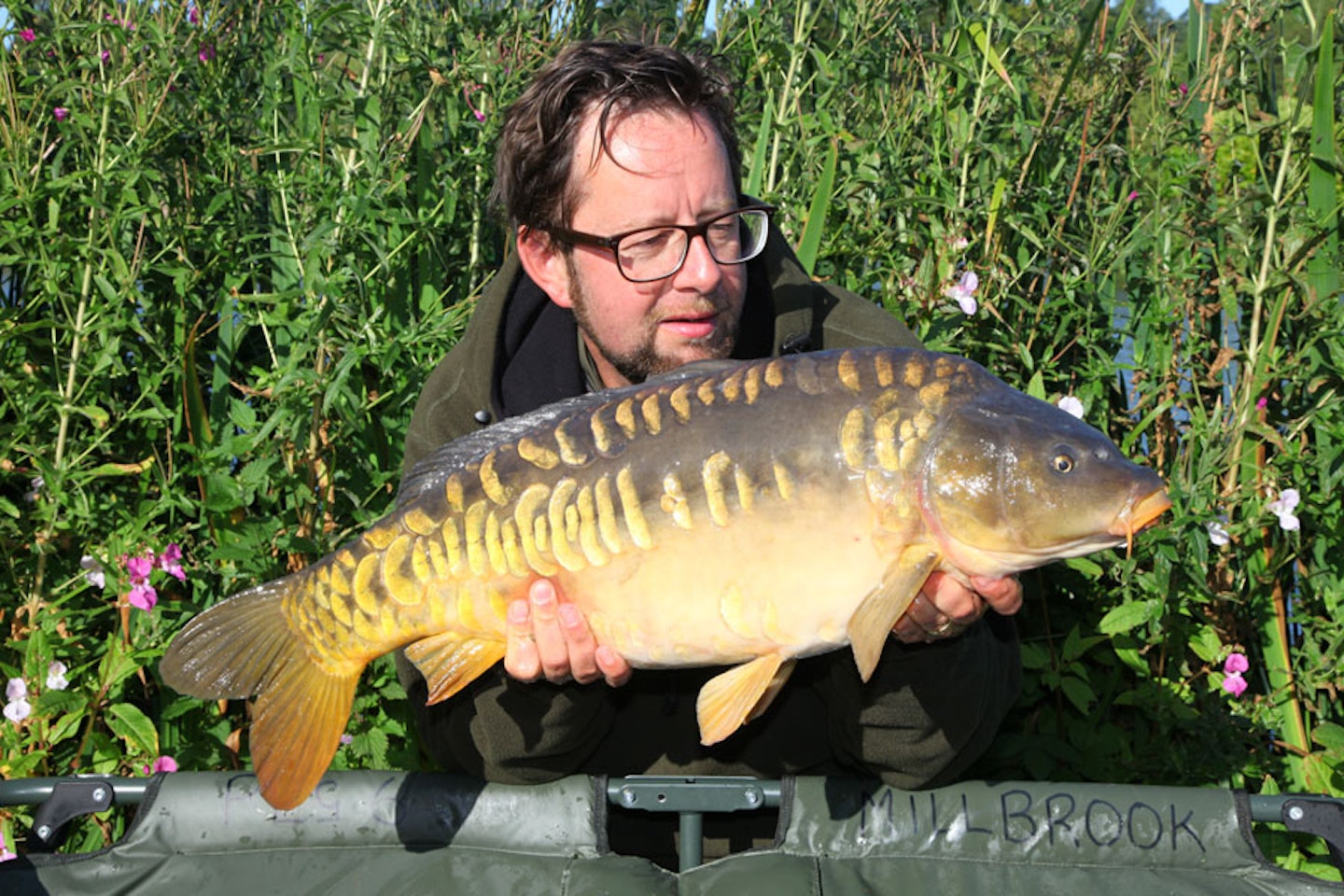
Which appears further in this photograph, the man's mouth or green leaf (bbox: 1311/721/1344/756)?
green leaf (bbox: 1311/721/1344/756)

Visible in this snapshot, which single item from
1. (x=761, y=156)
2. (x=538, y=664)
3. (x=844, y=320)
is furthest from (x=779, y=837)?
(x=761, y=156)

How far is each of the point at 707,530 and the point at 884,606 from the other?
17 centimetres

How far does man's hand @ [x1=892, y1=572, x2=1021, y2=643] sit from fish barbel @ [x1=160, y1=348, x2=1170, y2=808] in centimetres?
4

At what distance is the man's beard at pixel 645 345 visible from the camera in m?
1.71

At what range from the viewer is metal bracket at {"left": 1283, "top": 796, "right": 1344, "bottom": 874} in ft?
4.78

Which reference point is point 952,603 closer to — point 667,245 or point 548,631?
point 548,631

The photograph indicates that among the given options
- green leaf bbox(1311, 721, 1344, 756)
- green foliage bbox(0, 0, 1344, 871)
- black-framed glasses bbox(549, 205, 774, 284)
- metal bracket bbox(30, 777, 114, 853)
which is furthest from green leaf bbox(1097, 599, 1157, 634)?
metal bracket bbox(30, 777, 114, 853)

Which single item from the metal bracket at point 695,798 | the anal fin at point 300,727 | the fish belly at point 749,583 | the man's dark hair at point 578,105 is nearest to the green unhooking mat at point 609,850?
the metal bracket at point 695,798

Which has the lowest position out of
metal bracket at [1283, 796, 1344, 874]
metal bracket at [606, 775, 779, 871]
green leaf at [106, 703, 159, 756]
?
green leaf at [106, 703, 159, 756]

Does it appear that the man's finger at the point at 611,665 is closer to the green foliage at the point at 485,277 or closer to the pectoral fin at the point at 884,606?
the pectoral fin at the point at 884,606

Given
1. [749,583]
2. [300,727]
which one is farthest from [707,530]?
[300,727]

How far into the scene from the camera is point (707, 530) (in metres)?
1.24

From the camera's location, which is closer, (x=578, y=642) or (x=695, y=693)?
(x=578, y=642)

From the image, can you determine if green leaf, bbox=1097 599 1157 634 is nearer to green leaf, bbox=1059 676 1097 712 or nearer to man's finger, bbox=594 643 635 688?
green leaf, bbox=1059 676 1097 712
